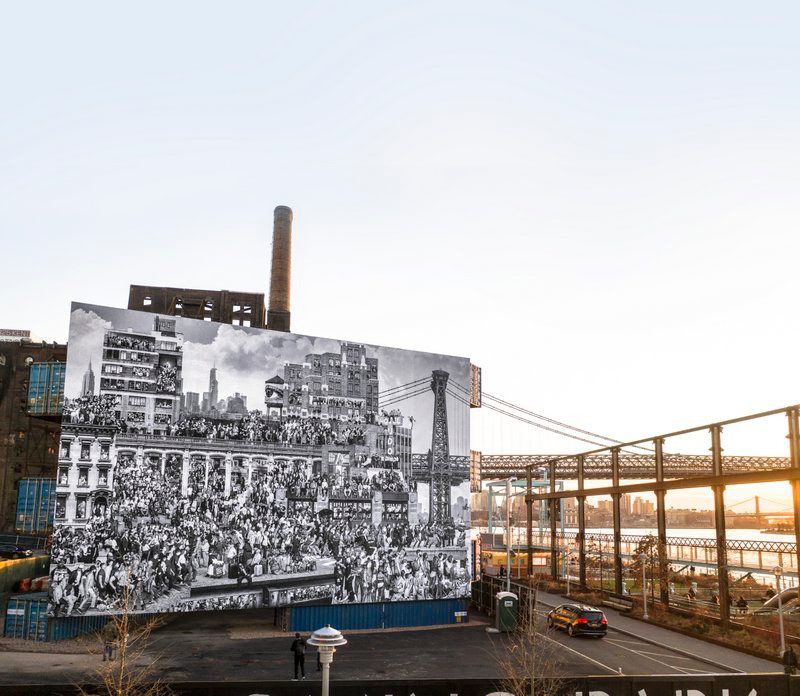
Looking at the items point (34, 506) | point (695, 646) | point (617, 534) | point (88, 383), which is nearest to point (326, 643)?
point (695, 646)

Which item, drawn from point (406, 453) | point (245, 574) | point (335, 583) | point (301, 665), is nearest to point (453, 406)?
point (406, 453)

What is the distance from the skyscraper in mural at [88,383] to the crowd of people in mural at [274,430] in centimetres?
450

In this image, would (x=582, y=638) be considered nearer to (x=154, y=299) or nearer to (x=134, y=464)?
(x=134, y=464)

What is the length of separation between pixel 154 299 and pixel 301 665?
41593mm

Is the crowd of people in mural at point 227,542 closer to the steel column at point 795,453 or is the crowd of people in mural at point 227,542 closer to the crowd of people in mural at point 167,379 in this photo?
the crowd of people in mural at point 167,379

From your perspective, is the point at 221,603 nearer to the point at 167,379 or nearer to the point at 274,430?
the point at 274,430

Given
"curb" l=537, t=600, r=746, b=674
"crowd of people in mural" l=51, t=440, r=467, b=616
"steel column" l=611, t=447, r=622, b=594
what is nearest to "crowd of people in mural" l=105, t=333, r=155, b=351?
"crowd of people in mural" l=51, t=440, r=467, b=616

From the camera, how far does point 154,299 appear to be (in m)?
61.0

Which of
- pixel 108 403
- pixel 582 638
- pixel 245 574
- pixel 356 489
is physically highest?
pixel 108 403

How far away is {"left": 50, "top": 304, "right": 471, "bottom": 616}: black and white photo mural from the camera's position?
35594mm

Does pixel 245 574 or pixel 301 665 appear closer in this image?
pixel 301 665

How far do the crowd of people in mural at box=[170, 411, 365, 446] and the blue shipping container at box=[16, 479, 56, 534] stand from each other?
129ft

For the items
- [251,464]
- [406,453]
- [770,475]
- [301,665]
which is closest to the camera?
[301,665]

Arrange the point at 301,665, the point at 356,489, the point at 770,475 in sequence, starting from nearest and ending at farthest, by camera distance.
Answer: the point at 301,665 → the point at 770,475 → the point at 356,489
